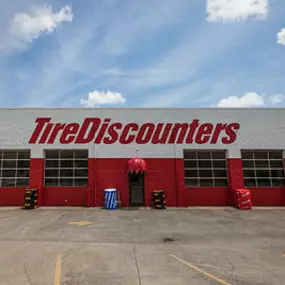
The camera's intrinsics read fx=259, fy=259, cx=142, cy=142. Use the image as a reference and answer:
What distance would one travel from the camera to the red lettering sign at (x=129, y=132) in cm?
1866

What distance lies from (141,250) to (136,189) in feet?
34.7

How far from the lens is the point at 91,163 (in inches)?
722

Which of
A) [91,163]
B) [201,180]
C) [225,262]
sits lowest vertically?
[225,262]

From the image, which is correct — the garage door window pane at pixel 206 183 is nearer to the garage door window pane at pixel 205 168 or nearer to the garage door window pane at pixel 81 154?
the garage door window pane at pixel 205 168

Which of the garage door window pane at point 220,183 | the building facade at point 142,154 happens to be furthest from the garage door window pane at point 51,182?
the garage door window pane at point 220,183

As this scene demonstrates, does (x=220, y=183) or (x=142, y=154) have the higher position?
(x=142, y=154)

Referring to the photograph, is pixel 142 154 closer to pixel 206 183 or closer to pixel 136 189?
pixel 136 189

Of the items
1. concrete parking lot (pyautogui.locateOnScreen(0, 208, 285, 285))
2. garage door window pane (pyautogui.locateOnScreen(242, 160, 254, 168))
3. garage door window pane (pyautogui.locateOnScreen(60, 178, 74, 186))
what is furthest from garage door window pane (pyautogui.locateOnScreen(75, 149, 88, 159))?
garage door window pane (pyautogui.locateOnScreen(242, 160, 254, 168))

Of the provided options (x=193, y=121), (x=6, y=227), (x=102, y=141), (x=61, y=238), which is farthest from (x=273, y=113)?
(x=6, y=227)

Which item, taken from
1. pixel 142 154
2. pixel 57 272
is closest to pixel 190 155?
pixel 142 154

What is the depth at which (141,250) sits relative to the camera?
7816mm

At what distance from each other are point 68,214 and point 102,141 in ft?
19.1

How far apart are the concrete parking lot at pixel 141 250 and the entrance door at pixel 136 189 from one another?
4358 mm

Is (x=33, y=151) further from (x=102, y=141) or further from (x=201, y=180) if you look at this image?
(x=201, y=180)
